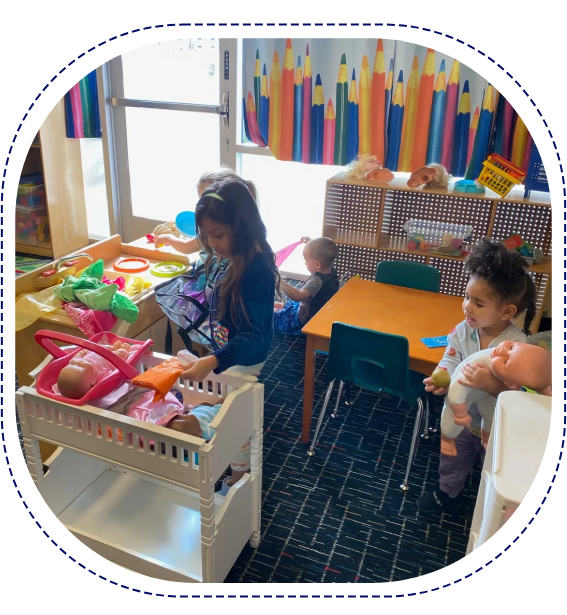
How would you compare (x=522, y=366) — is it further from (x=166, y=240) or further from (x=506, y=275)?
(x=166, y=240)

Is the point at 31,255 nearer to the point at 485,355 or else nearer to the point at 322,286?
the point at 322,286

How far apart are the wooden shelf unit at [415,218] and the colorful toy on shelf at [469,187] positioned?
4cm

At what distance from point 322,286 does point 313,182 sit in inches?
61.8

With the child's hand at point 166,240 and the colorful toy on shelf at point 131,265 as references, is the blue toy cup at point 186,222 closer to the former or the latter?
the child's hand at point 166,240

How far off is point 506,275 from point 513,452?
3.17 feet

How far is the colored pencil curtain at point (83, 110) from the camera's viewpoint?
4.47m

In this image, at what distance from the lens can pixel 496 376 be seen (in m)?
1.76

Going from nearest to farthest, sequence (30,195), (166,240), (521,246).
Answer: (166,240) → (521,246) → (30,195)

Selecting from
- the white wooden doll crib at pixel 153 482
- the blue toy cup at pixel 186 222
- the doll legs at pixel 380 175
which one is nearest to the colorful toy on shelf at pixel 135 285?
the blue toy cup at pixel 186 222

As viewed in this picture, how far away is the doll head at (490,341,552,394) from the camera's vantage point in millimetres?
1593

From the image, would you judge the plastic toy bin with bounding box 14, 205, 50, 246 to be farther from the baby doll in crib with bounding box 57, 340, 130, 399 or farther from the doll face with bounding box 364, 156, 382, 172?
the baby doll in crib with bounding box 57, 340, 130, 399

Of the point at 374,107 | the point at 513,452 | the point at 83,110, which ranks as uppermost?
the point at 374,107

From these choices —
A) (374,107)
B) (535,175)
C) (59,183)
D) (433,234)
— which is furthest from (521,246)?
(59,183)

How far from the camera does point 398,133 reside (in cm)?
384
